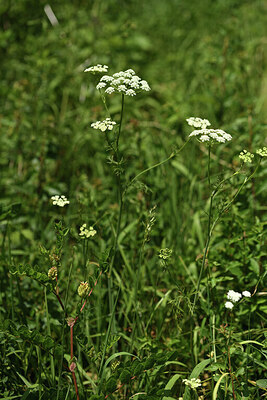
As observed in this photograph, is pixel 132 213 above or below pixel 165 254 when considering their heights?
below

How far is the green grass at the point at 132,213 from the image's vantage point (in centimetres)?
148

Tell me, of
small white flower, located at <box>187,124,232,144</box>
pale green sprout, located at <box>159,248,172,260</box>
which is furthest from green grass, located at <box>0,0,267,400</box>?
small white flower, located at <box>187,124,232,144</box>

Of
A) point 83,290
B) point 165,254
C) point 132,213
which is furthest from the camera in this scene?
point 132,213

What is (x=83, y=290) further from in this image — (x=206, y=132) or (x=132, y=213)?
(x=132, y=213)

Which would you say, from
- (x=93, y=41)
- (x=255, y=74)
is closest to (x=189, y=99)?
(x=255, y=74)

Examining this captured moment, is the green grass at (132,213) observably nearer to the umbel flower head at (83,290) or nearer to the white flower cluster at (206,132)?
the umbel flower head at (83,290)

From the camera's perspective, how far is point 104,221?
2.19 m

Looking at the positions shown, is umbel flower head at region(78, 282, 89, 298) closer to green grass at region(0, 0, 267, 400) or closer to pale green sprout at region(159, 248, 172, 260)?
green grass at region(0, 0, 267, 400)

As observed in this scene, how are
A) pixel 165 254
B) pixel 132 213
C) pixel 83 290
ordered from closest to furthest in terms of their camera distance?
1. pixel 83 290
2. pixel 165 254
3. pixel 132 213

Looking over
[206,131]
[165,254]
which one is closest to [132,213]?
[165,254]

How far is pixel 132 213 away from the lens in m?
2.32

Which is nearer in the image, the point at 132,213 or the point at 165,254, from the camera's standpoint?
the point at 165,254

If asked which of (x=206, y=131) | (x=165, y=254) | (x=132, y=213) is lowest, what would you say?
(x=132, y=213)

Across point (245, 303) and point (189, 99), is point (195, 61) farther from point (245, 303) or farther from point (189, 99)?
point (245, 303)
